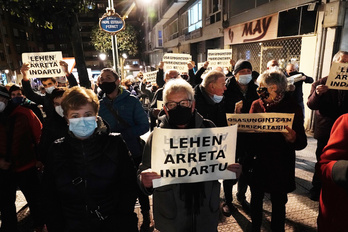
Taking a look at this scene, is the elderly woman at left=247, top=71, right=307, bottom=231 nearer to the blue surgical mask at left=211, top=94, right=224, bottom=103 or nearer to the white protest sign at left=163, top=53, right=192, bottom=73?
the blue surgical mask at left=211, top=94, right=224, bottom=103

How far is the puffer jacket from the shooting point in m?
1.83

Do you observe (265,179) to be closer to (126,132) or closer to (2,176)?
(126,132)

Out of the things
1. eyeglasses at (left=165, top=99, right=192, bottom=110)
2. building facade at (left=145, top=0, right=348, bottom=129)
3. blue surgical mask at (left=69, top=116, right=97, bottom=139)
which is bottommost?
blue surgical mask at (left=69, top=116, right=97, bottom=139)

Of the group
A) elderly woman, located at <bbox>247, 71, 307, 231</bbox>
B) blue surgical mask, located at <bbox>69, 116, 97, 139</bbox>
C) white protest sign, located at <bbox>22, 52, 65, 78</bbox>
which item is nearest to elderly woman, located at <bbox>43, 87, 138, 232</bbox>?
blue surgical mask, located at <bbox>69, 116, 97, 139</bbox>

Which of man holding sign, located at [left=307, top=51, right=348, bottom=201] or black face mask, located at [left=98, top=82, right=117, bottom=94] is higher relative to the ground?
black face mask, located at [left=98, top=82, right=117, bottom=94]

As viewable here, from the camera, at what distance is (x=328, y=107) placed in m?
3.30

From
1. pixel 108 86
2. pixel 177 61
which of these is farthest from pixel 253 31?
pixel 108 86

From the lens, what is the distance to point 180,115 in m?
1.77

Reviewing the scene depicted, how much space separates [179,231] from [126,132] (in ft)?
4.95

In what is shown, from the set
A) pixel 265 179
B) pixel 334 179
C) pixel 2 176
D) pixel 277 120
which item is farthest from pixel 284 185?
pixel 2 176

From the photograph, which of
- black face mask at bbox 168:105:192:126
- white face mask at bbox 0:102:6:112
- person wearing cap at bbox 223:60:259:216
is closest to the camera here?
black face mask at bbox 168:105:192:126

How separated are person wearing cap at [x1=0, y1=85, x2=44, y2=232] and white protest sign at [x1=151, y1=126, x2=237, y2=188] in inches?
76.6

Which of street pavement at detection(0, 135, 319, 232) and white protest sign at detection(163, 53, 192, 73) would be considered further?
white protest sign at detection(163, 53, 192, 73)

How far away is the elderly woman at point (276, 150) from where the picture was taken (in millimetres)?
2289
